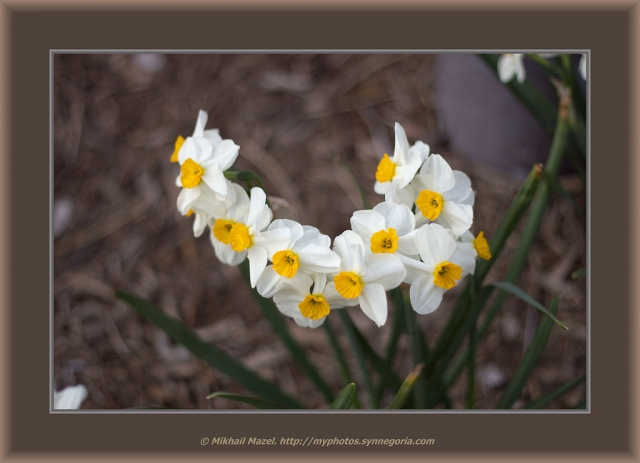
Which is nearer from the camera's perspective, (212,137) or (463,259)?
(463,259)

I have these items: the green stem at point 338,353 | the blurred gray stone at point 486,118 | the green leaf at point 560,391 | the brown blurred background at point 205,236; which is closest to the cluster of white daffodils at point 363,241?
the green stem at point 338,353

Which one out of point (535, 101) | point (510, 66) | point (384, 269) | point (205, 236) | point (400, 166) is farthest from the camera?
point (205, 236)

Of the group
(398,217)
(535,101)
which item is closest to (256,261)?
(398,217)

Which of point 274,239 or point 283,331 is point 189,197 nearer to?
point 274,239

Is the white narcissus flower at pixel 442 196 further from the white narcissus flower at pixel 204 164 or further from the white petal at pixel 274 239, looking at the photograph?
the white narcissus flower at pixel 204 164

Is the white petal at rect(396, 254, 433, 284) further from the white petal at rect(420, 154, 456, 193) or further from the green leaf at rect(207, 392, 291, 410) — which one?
the green leaf at rect(207, 392, 291, 410)

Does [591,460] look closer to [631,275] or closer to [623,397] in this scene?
[623,397]

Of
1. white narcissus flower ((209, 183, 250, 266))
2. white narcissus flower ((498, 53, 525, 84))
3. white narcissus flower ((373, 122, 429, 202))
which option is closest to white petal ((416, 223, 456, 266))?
white narcissus flower ((373, 122, 429, 202))

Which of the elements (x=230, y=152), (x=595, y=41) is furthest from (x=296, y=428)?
(x=595, y=41)
